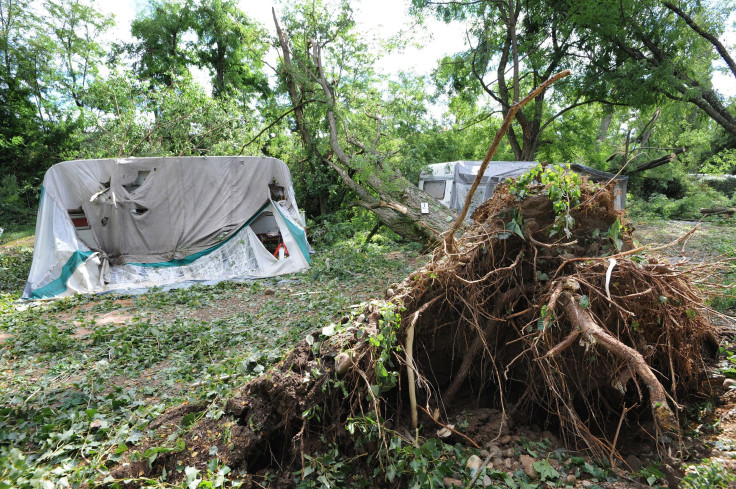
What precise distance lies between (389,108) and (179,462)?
1574 centimetres

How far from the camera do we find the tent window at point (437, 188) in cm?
1307

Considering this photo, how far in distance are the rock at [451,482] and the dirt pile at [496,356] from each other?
0.91ft

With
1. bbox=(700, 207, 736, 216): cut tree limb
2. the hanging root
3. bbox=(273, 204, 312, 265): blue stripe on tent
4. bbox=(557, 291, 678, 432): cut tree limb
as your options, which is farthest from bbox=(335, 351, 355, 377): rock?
bbox=(700, 207, 736, 216): cut tree limb

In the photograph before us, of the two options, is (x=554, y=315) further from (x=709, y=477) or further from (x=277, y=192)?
(x=277, y=192)

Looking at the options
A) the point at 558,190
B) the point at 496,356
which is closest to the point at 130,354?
the point at 496,356

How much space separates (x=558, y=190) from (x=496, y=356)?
4.34 ft

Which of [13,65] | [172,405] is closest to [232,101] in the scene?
[172,405]

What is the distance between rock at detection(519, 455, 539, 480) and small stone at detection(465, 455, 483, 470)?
0.26m

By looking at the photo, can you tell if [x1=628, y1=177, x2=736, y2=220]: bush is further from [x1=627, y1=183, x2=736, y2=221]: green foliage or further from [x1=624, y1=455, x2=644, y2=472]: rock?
[x1=624, y1=455, x2=644, y2=472]: rock

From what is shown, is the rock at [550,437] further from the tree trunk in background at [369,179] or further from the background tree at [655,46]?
the background tree at [655,46]

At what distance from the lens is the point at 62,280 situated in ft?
23.8

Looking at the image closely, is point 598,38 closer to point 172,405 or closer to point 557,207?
point 557,207

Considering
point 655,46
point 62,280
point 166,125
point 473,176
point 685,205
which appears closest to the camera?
point 62,280

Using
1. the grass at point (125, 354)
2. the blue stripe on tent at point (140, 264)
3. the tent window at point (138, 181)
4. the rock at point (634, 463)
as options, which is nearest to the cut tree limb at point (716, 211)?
the grass at point (125, 354)
